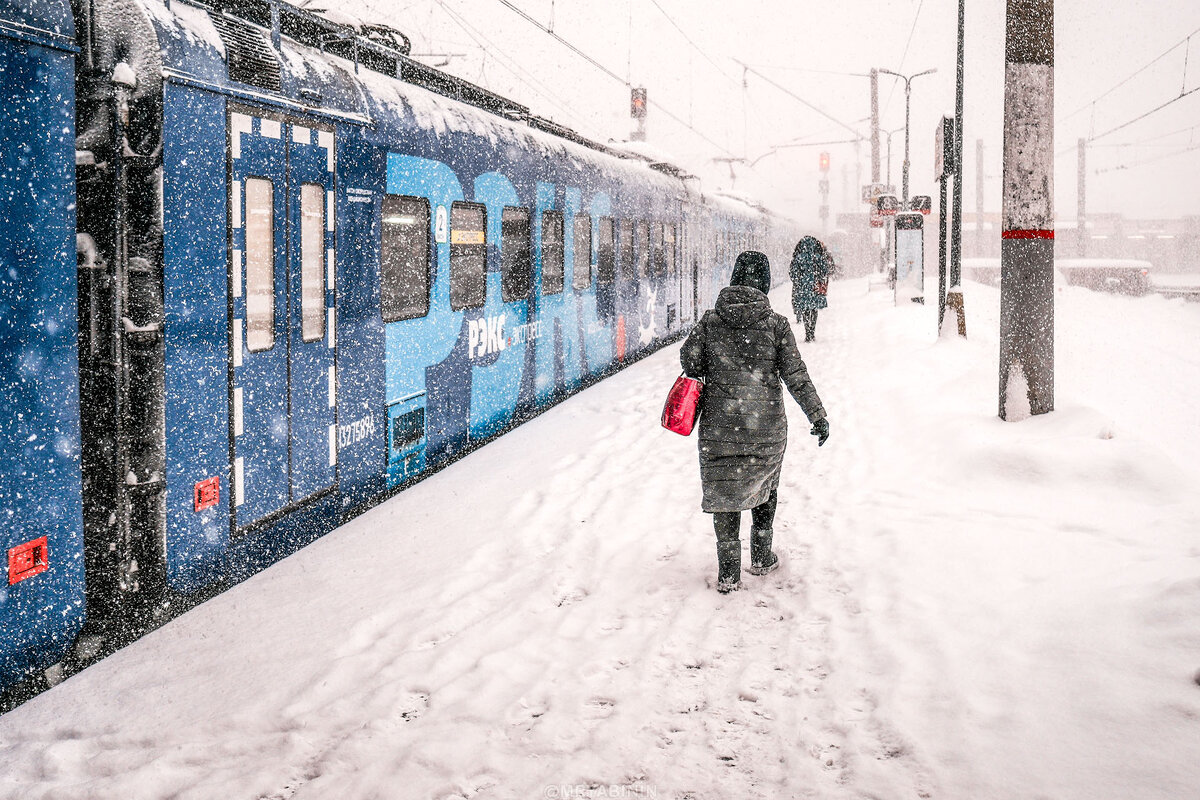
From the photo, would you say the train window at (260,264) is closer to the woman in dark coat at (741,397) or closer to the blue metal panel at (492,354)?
the woman in dark coat at (741,397)

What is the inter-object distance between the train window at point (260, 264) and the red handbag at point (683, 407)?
7.10 ft

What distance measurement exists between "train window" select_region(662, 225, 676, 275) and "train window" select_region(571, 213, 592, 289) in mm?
4382

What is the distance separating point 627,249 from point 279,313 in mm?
8665

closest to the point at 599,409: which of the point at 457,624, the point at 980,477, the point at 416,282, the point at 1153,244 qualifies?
the point at 416,282

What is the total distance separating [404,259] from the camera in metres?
7.06

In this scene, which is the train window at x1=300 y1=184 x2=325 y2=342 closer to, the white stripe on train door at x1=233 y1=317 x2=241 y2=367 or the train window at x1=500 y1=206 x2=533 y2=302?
the white stripe on train door at x1=233 y1=317 x2=241 y2=367

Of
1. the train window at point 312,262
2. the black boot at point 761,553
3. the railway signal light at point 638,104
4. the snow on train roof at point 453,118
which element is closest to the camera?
the black boot at point 761,553

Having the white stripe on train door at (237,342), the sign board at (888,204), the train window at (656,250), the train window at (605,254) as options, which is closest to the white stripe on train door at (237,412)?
the white stripe on train door at (237,342)

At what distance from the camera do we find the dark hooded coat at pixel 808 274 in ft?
52.7

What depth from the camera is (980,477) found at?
6895 millimetres

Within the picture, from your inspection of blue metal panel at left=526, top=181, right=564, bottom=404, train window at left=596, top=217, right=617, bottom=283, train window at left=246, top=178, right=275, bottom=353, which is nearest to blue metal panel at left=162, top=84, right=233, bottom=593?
train window at left=246, top=178, right=275, bottom=353

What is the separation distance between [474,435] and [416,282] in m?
1.68

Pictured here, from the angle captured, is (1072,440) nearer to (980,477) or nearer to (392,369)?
(980,477)

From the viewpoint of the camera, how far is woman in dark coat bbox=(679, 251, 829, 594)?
5.02 metres
